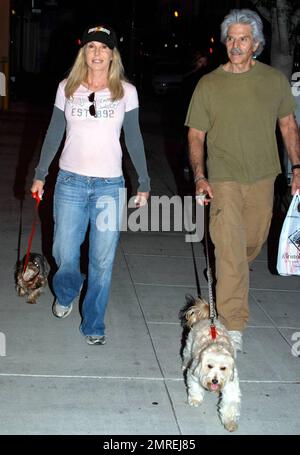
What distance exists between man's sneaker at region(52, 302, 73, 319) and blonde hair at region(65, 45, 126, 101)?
1670mm

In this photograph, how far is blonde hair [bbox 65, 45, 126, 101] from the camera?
15.8 feet

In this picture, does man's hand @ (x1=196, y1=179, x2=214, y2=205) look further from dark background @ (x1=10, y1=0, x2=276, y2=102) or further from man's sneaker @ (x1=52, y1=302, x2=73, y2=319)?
dark background @ (x1=10, y1=0, x2=276, y2=102)

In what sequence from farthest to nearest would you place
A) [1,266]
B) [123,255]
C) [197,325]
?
[123,255], [1,266], [197,325]

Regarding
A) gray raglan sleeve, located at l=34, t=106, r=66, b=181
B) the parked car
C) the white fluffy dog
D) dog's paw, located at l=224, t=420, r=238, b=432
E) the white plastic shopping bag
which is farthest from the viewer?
the parked car

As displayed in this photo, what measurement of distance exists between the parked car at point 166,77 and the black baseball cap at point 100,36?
1093 inches

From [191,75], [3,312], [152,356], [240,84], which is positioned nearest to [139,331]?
[152,356]

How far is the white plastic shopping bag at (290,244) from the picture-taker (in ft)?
17.6

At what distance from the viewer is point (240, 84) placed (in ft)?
16.4

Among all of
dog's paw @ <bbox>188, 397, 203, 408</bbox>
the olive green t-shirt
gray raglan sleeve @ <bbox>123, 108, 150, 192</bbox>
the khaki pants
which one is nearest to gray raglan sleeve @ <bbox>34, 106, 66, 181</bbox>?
gray raglan sleeve @ <bbox>123, 108, 150, 192</bbox>

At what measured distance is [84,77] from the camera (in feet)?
15.9

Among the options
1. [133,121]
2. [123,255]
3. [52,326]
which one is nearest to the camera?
[133,121]

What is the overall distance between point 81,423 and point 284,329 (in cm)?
231

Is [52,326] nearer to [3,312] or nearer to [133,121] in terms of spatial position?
[3,312]

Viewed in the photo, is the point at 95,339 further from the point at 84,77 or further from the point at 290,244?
the point at 84,77
